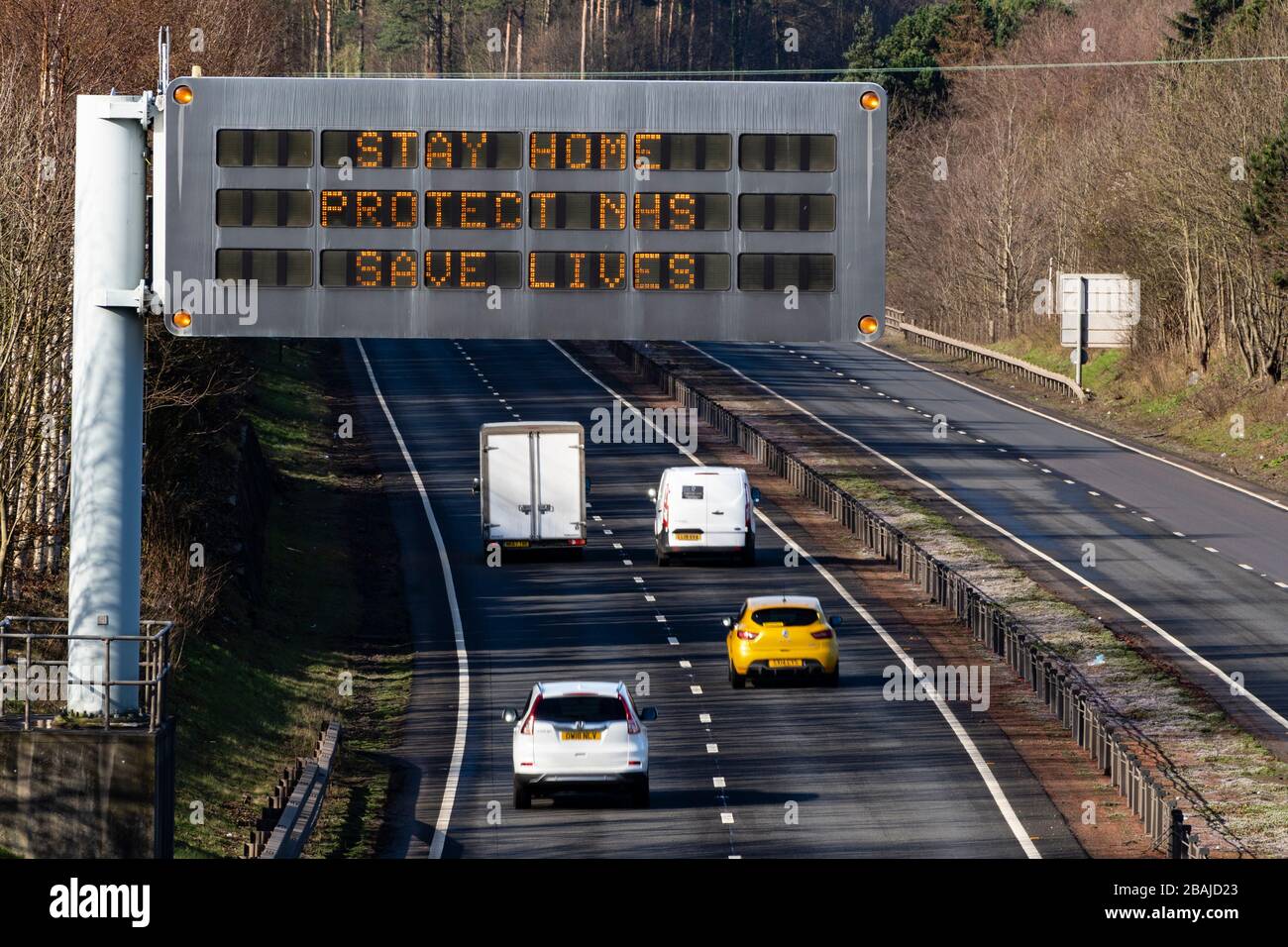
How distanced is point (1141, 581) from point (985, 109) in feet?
252

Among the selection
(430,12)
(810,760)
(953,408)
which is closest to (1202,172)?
(953,408)

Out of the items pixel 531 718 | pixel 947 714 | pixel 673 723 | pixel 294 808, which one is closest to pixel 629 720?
pixel 531 718

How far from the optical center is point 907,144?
12406cm

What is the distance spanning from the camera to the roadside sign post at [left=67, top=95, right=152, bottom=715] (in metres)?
23.6

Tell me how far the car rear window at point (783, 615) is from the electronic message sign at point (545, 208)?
13.3 metres

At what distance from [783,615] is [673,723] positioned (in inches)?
140

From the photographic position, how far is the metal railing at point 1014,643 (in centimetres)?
2872

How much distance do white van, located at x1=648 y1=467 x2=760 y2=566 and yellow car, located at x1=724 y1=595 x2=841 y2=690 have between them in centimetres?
1150

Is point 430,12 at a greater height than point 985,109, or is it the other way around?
point 430,12

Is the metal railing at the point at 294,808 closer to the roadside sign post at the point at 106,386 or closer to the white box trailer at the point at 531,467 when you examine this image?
the roadside sign post at the point at 106,386

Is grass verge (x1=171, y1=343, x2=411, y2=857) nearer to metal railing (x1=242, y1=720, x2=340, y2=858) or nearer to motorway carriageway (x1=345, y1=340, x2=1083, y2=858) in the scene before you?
metal railing (x1=242, y1=720, x2=340, y2=858)

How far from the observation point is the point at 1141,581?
49.3 meters

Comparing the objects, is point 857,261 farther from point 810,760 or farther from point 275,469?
point 275,469

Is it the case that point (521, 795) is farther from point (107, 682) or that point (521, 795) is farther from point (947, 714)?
point (947, 714)
